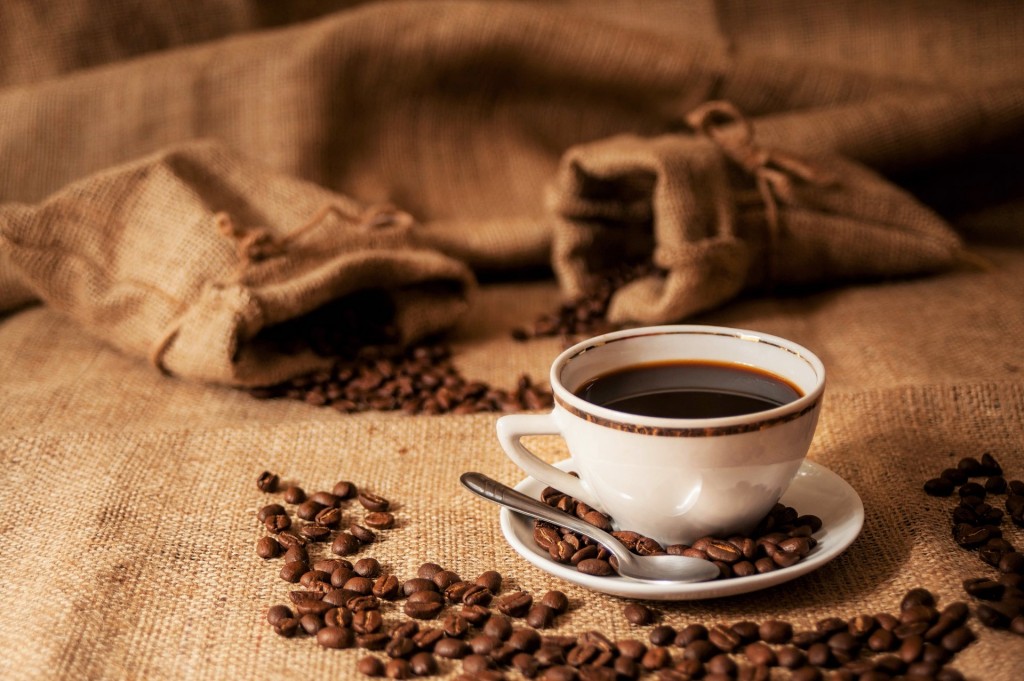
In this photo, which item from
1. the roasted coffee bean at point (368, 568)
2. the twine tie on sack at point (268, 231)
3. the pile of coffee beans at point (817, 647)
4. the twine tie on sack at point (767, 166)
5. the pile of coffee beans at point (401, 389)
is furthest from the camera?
the twine tie on sack at point (767, 166)

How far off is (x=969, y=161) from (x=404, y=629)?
1955 millimetres

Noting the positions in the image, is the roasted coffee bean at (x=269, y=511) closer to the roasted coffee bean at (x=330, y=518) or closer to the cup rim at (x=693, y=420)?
the roasted coffee bean at (x=330, y=518)

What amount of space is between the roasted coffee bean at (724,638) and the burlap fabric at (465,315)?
4cm

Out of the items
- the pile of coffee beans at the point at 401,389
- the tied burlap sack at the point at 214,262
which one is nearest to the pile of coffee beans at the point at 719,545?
the pile of coffee beans at the point at 401,389

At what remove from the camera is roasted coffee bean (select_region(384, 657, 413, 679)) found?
38.1 inches

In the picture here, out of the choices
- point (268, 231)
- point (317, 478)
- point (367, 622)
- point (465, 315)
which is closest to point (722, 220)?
point (465, 315)

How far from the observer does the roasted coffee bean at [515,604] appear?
1058 mm

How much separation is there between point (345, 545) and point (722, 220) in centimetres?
106

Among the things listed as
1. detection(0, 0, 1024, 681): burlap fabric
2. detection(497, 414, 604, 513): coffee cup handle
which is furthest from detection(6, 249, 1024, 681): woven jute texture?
detection(497, 414, 604, 513): coffee cup handle

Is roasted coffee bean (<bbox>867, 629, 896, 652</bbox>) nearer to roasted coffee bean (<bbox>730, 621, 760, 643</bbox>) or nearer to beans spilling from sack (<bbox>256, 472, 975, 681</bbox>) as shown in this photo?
beans spilling from sack (<bbox>256, 472, 975, 681</bbox>)

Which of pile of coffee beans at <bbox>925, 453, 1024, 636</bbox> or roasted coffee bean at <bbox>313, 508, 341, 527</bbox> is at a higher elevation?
pile of coffee beans at <bbox>925, 453, 1024, 636</bbox>

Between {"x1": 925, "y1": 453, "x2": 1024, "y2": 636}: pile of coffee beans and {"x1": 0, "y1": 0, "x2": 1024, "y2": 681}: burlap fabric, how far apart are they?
0.02 m

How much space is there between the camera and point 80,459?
55.9 inches

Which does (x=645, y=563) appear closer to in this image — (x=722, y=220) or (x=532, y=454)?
(x=532, y=454)
